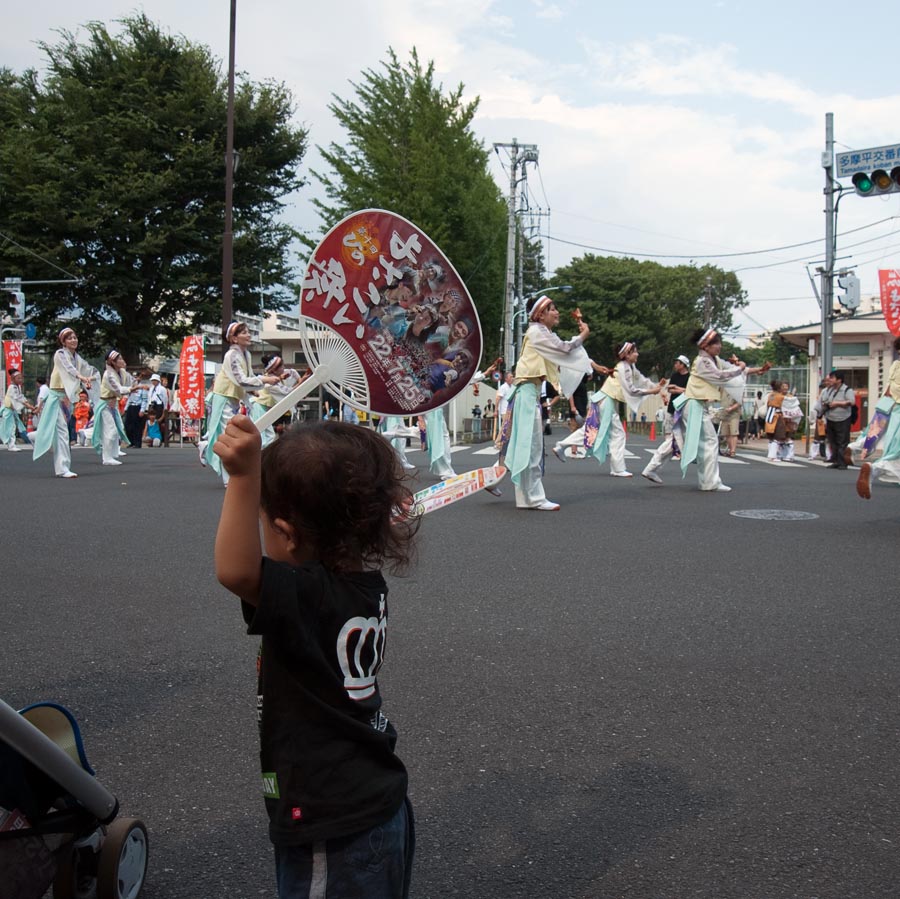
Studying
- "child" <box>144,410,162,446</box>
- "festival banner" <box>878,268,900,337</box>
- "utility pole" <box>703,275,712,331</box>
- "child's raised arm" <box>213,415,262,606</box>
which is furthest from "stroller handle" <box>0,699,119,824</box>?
"utility pole" <box>703,275,712,331</box>

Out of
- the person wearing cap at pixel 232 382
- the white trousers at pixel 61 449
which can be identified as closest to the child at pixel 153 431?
the white trousers at pixel 61 449

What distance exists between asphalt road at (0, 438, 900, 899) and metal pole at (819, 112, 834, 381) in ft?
55.0

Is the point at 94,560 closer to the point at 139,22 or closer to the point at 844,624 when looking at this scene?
the point at 844,624

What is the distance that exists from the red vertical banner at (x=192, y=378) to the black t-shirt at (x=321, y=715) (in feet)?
69.2

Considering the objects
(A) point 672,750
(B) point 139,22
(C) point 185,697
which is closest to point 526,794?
(A) point 672,750

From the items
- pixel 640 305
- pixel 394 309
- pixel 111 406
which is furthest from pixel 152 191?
pixel 640 305

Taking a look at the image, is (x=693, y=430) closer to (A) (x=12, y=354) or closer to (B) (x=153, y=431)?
(B) (x=153, y=431)

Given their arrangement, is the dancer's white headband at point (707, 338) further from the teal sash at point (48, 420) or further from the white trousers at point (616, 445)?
the teal sash at point (48, 420)

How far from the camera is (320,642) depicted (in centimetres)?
169

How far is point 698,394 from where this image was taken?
38.7 ft

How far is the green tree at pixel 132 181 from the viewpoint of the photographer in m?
29.1

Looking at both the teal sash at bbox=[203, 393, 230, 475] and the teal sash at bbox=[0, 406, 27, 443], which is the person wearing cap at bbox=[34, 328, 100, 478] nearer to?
the teal sash at bbox=[203, 393, 230, 475]

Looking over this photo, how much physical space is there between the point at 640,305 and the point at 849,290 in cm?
3657

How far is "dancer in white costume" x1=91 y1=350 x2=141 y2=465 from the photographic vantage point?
49.4 ft
